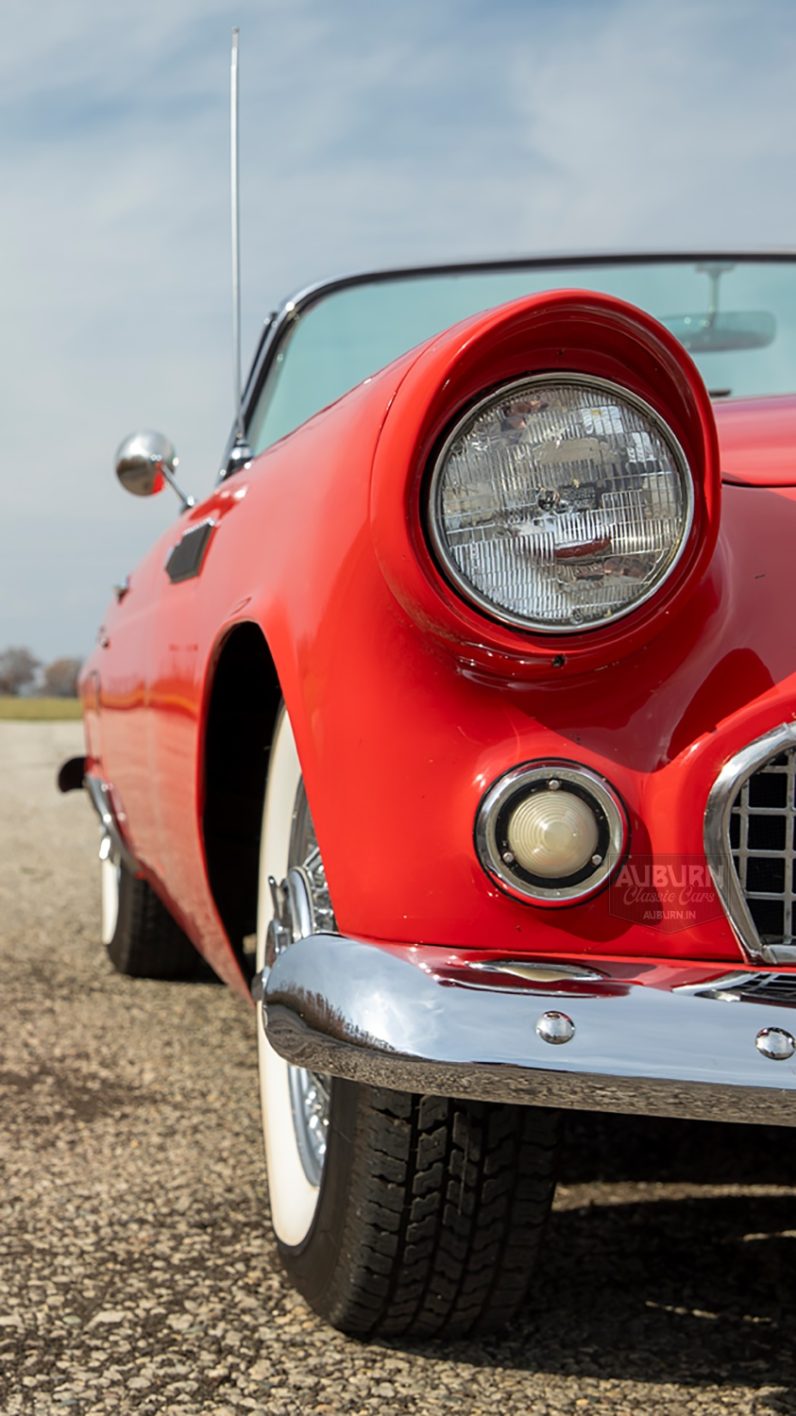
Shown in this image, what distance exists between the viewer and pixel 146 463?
2.86 m

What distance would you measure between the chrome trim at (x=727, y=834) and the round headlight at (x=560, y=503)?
0.63 feet

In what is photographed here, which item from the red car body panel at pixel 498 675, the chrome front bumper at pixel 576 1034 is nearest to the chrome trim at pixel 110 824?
the red car body panel at pixel 498 675

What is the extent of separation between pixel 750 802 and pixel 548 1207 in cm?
53

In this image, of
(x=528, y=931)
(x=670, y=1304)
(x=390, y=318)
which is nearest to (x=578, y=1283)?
(x=670, y=1304)

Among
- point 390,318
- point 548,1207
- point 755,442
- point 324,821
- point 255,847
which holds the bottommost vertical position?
point 548,1207

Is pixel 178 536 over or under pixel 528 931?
over

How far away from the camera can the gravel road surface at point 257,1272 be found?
1.64 meters

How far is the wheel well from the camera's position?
207 centimetres

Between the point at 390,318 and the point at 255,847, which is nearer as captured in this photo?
the point at 255,847

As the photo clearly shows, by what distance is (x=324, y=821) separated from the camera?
1519 millimetres

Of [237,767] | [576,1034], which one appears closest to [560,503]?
[576,1034]

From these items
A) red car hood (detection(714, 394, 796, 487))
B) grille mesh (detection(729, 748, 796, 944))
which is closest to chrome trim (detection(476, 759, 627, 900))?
grille mesh (detection(729, 748, 796, 944))

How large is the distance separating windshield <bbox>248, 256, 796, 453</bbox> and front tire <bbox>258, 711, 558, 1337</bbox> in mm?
1311

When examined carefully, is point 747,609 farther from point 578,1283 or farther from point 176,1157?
point 176,1157
